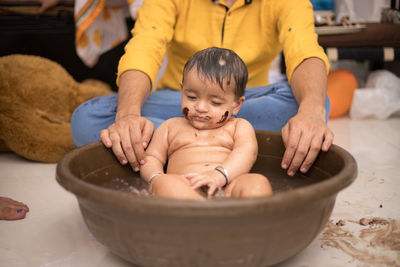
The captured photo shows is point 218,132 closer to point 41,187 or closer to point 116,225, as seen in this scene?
Answer: point 116,225

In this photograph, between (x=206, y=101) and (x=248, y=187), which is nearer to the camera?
(x=248, y=187)

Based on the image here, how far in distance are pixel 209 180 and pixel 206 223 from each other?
0.26 metres

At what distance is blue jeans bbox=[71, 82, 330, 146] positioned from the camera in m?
1.55

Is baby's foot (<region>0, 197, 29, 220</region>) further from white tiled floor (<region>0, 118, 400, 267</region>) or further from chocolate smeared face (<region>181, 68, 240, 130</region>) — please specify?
chocolate smeared face (<region>181, 68, 240, 130</region>)

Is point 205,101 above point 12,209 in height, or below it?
above

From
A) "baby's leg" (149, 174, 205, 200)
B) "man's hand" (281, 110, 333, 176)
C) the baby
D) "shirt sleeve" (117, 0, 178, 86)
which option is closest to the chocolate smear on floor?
"man's hand" (281, 110, 333, 176)

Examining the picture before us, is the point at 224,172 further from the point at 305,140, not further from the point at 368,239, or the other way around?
the point at 368,239

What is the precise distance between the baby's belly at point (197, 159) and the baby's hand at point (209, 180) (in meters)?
0.09

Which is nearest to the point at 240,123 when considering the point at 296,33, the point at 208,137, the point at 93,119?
the point at 208,137

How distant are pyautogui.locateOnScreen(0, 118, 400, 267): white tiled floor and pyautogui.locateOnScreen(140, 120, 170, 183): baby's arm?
0.25 meters

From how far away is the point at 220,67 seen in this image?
1144 millimetres

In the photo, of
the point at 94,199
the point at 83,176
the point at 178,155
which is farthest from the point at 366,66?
the point at 94,199

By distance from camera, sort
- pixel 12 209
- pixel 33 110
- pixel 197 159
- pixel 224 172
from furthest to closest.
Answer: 1. pixel 33 110
2. pixel 12 209
3. pixel 197 159
4. pixel 224 172

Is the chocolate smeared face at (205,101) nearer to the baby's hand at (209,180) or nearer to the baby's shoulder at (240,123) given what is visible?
the baby's shoulder at (240,123)
